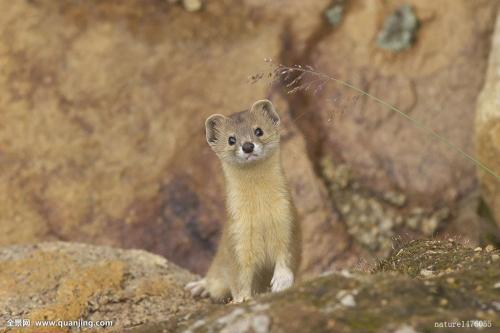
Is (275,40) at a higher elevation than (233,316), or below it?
higher

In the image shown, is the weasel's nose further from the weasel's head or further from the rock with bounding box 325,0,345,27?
the rock with bounding box 325,0,345,27

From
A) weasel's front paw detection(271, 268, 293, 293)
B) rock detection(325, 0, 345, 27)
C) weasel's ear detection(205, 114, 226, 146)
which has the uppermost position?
rock detection(325, 0, 345, 27)

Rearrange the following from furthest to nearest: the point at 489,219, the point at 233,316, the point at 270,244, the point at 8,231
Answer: the point at 8,231
the point at 489,219
the point at 270,244
the point at 233,316

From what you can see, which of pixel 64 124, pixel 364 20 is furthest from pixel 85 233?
pixel 364 20

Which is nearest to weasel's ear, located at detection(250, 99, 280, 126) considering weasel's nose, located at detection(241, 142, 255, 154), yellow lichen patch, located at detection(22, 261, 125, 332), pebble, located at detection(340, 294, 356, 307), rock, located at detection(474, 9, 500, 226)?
weasel's nose, located at detection(241, 142, 255, 154)

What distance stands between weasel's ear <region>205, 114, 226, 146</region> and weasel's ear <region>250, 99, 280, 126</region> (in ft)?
0.98

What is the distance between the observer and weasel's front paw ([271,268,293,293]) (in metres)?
5.23

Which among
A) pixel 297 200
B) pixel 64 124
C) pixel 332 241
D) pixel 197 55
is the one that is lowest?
pixel 332 241

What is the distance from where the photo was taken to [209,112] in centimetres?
832

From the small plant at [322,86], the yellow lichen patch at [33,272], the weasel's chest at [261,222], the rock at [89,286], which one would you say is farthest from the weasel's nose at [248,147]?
the yellow lichen patch at [33,272]

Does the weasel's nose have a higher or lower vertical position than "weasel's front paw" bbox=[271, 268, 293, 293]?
higher

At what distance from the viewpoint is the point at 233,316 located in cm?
346

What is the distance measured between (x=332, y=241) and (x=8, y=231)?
3.64 metres

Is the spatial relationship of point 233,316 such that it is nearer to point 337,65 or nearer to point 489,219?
point 489,219
